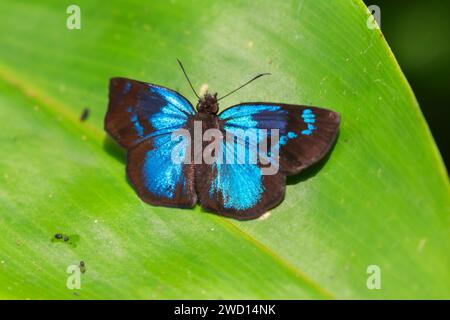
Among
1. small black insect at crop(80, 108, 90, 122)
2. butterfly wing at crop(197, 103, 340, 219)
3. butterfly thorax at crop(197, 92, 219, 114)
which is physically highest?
small black insect at crop(80, 108, 90, 122)

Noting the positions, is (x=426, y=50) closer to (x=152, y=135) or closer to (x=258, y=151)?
(x=258, y=151)

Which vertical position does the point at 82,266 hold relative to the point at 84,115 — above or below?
below

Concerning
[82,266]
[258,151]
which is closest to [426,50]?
[258,151]

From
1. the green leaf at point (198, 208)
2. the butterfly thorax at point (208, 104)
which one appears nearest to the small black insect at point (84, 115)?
the green leaf at point (198, 208)

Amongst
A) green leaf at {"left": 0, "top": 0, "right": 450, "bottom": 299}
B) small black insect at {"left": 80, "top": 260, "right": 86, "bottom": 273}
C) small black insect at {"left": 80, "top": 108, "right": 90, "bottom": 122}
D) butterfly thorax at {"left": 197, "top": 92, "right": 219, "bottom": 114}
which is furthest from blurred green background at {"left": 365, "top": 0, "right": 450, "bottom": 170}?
small black insect at {"left": 80, "top": 260, "right": 86, "bottom": 273}

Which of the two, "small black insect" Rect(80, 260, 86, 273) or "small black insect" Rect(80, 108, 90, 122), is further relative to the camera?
"small black insect" Rect(80, 108, 90, 122)

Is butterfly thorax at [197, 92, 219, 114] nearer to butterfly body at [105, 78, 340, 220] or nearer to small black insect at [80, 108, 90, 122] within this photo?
butterfly body at [105, 78, 340, 220]

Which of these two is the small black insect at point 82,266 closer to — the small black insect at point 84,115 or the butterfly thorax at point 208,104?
the small black insect at point 84,115
